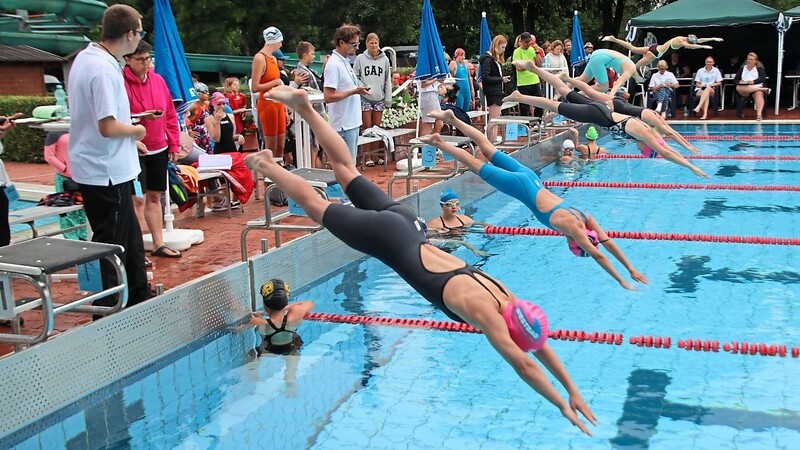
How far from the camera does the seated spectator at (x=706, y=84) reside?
19.0m

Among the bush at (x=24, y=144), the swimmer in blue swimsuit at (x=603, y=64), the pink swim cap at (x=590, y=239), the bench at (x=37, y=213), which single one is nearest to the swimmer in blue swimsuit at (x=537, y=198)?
the pink swim cap at (x=590, y=239)

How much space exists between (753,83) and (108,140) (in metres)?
17.0

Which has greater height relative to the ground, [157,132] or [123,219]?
[157,132]

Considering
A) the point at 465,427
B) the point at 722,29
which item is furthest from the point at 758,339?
the point at 722,29

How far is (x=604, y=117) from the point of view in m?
7.99

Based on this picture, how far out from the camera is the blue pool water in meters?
4.59

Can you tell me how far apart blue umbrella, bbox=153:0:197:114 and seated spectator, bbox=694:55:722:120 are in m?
14.5

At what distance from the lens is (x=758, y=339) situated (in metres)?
5.87

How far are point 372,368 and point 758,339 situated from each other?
107 inches

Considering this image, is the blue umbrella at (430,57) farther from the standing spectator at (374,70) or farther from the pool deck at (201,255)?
the pool deck at (201,255)

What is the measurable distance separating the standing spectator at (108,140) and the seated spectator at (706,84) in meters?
16.2

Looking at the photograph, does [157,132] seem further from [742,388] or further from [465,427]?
[742,388]

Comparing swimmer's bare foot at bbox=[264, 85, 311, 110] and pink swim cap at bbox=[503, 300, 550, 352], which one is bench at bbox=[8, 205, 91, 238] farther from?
pink swim cap at bbox=[503, 300, 550, 352]

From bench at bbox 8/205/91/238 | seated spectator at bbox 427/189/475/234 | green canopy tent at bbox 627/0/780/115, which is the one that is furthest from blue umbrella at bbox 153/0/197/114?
green canopy tent at bbox 627/0/780/115
